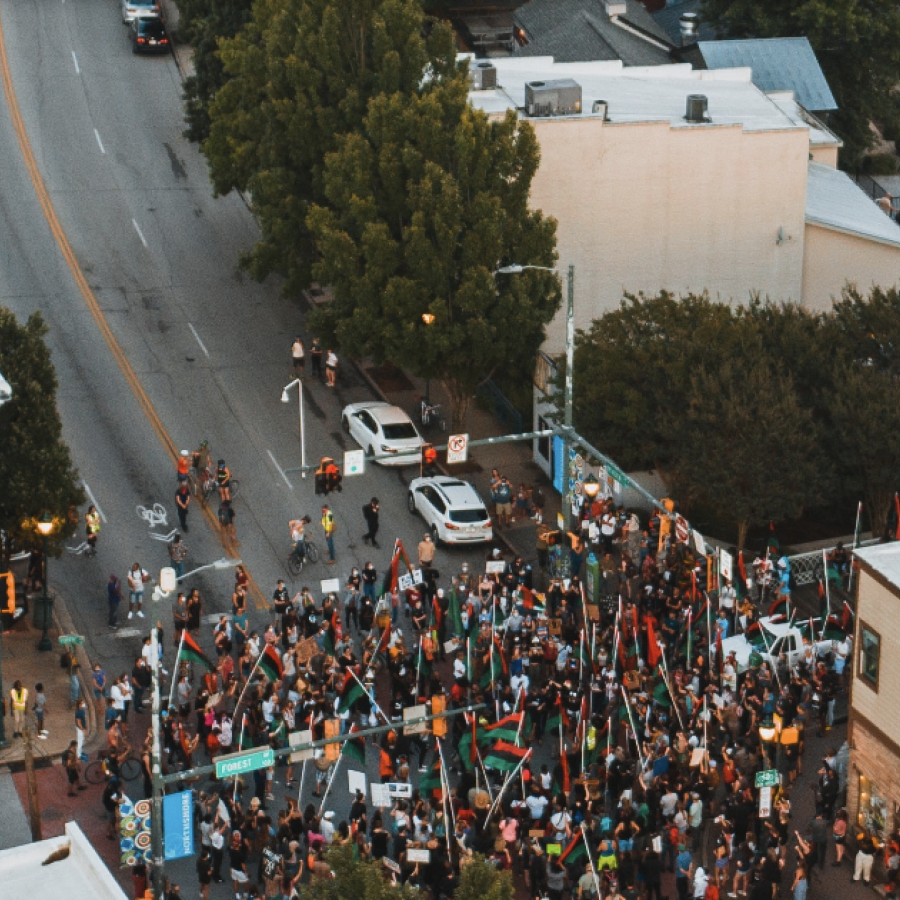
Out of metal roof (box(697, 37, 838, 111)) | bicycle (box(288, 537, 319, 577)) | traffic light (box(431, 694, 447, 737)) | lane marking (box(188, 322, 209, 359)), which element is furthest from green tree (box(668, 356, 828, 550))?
metal roof (box(697, 37, 838, 111))

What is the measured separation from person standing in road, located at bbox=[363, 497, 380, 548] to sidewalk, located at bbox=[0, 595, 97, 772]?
8108mm

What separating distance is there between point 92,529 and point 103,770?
10.3 meters

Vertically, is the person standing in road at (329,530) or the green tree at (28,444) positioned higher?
the green tree at (28,444)

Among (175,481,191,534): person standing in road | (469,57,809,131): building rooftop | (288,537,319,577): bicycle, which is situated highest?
(469,57,809,131): building rooftop

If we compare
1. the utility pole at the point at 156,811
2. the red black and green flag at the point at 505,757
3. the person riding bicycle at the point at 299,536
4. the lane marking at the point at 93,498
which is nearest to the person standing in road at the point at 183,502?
the lane marking at the point at 93,498

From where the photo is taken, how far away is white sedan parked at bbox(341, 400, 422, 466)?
180 ft

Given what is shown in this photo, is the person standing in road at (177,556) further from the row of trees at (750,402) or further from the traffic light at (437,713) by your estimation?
the traffic light at (437,713)

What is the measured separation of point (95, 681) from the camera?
44375 mm

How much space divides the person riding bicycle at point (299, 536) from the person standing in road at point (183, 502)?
3.04 metres

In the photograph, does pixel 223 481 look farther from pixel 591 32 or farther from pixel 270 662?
pixel 591 32

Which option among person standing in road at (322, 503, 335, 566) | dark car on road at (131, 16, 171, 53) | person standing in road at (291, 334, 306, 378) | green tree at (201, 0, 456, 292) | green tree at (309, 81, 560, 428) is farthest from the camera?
dark car on road at (131, 16, 171, 53)

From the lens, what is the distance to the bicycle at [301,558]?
5025 centimetres

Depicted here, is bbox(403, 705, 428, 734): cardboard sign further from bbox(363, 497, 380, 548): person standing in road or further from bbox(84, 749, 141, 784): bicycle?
bbox(363, 497, 380, 548): person standing in road

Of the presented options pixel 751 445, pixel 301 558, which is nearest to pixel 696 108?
pixel 751 445
